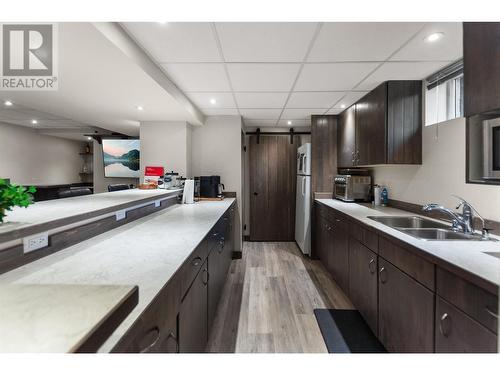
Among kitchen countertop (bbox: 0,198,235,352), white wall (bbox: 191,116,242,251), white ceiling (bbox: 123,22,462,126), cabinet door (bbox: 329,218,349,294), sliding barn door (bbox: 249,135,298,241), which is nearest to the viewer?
kitchen countertop (bbox: 0,198,235,352)

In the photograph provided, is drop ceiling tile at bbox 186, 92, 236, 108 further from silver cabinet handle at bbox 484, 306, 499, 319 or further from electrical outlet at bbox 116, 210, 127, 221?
silver cabinet handle at bbox 484, 306, 499, 319

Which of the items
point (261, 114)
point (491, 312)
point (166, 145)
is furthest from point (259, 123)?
point (491, 312)

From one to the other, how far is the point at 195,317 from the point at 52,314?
992 mm

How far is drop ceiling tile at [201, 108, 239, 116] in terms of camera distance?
3.78 metres

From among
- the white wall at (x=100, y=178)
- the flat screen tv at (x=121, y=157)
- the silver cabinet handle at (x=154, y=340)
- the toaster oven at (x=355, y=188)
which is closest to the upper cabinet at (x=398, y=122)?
the toaster oven at (x=355, y=188)

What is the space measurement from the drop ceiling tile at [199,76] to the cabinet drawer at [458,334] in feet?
7.55

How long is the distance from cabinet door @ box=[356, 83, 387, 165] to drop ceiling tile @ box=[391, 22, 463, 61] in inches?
22.9

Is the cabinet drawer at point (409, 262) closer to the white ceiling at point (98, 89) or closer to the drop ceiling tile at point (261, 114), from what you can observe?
the white ceiling at point (98, 89)

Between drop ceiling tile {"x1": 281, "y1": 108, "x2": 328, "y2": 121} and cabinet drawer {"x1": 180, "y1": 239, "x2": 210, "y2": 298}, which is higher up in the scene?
drop ceiling tile {"x1": 281, "y1": 108, "x2": 328, "y2": 121}

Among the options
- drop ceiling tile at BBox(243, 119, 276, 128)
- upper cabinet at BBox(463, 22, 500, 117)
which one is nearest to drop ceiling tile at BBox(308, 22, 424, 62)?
upper cabinet at BBox(463, 22, 500, 117)

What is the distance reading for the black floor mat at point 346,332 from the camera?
6.45 feet

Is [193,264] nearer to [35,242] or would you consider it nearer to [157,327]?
[157,327]

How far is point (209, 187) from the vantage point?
396 centimetres
